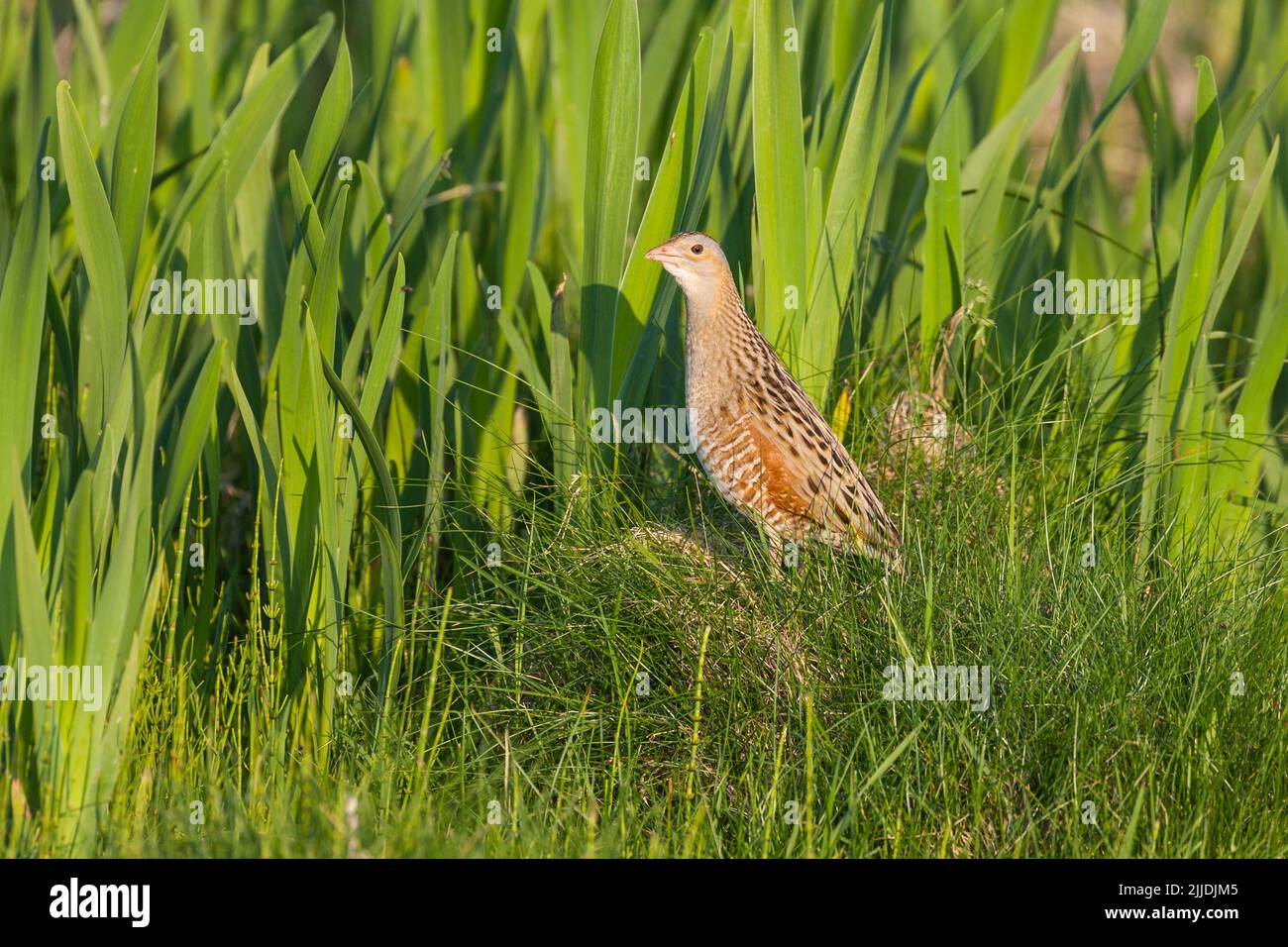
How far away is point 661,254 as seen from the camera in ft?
13.1

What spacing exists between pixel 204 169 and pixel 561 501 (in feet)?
4.52

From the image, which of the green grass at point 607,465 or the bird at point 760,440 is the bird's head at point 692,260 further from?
the green grass at point 607,465

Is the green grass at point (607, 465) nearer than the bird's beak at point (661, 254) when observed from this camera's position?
Yes

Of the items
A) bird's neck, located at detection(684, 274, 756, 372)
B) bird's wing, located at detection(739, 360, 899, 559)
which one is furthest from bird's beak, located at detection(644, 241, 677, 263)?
bird's wing, located at detection(739, 360, 899, 559)

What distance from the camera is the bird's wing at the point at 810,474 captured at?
153 inches

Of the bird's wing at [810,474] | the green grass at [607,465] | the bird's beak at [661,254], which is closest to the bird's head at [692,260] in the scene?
the bird's beak at [661,254]

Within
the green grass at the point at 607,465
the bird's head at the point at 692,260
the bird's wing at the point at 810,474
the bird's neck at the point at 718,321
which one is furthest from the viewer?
the bird's neck at the point at 718,321

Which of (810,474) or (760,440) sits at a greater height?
(760,440)

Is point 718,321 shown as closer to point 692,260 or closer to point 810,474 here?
point 692,260

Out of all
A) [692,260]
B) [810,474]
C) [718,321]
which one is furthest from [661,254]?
[810,474]

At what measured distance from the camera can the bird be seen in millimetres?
3902

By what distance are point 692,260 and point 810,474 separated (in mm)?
714

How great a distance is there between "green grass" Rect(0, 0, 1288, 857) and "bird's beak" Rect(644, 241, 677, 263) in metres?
0.17

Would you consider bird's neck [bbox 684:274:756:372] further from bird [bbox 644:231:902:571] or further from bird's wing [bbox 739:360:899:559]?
bird's wing [bbox 739:360:899:559]
